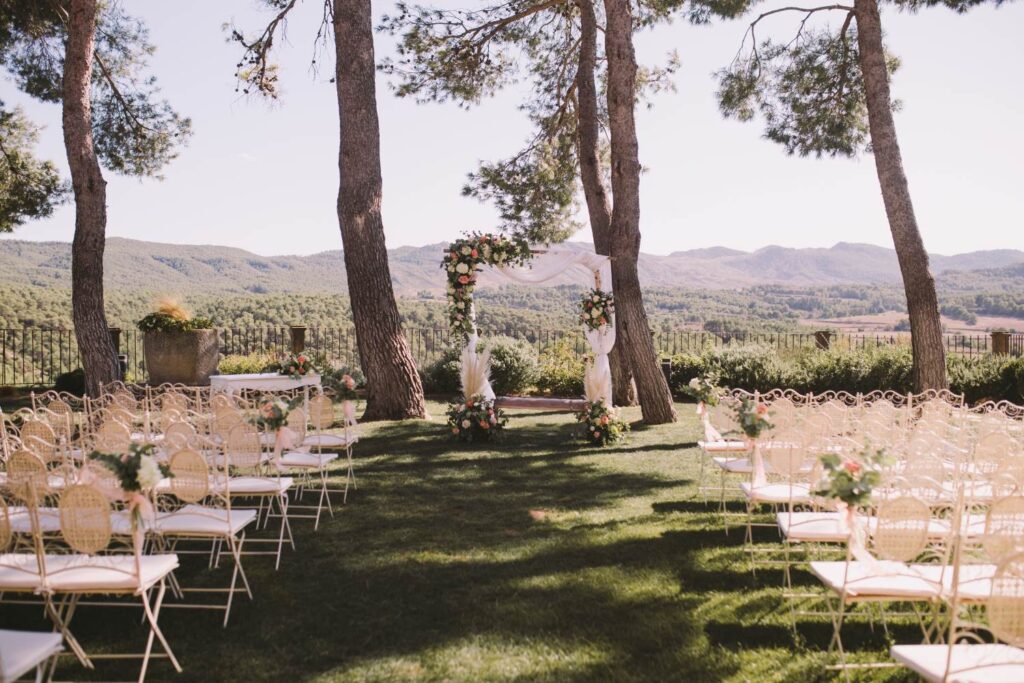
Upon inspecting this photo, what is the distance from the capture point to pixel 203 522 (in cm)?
441

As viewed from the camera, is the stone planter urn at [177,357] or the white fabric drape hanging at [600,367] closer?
the white fabric drape hanging at [600,367]

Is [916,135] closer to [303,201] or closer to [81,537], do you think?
[81,537]

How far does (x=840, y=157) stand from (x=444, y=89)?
7.53 meters

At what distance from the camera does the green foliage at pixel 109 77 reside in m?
13.8

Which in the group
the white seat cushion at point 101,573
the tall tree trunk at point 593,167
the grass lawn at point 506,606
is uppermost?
the tall tree trunk at point 593,167

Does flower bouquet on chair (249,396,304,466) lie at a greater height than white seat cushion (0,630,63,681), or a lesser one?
greater

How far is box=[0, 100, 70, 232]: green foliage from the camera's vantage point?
14797 millimetres

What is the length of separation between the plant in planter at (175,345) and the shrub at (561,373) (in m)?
6.48

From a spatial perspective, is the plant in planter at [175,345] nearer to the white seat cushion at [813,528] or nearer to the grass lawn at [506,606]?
the grass lawn at [506,606]

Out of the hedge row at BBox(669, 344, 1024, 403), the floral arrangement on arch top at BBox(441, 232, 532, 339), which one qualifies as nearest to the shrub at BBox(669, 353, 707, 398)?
the hedge row at BBox(669, 344, 1024, 403)

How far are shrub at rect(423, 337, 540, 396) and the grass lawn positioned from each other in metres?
8.21

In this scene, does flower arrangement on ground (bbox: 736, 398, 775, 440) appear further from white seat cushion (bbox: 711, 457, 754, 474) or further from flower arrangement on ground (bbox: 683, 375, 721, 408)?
flower arrangement on ground (bbox: 683, 375, 721, 408)

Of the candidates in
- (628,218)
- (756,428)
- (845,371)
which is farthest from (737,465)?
(845,371)

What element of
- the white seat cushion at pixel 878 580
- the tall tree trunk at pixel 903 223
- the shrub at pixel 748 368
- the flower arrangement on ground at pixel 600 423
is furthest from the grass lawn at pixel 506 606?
the shrub at pixel 748 368
